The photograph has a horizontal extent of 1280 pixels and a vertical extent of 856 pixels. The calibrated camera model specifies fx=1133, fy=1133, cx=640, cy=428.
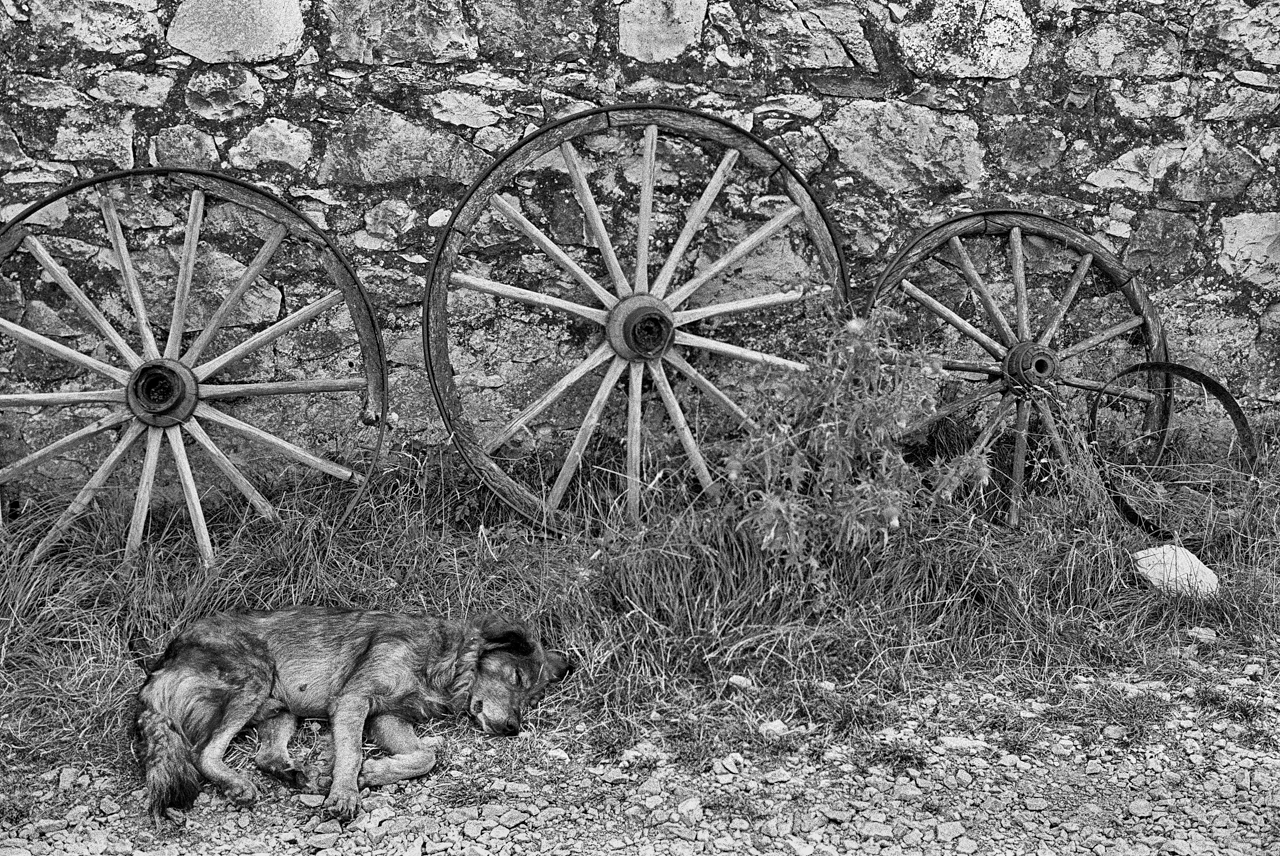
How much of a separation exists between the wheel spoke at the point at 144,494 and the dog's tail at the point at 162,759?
35.0 inches

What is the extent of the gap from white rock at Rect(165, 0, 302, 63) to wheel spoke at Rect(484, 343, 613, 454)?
1537mm

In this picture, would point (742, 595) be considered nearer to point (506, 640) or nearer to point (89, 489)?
point (506, 640)

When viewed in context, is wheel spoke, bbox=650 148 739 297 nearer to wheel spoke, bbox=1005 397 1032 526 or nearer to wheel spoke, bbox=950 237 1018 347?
wheel spoke, bbox=950 237 1018 347

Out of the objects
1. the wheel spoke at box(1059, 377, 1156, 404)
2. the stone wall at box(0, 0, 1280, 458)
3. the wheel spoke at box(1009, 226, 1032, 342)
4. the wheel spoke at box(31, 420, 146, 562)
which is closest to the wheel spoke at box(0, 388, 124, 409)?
the wheel spoke at box(31, 420, 146, 562)

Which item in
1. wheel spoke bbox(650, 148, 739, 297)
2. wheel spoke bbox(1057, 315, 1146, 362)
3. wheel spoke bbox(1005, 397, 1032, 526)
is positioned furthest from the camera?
wheel spoke bbox(1057, 315, 1146, 362)

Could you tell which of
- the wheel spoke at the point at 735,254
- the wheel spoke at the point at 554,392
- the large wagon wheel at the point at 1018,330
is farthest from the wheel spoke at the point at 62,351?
the large wagon wheel at the point at 1018,330

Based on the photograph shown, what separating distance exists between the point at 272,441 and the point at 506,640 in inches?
48.1

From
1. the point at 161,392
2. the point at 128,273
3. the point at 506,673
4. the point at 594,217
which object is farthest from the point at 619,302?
the point at 128,273

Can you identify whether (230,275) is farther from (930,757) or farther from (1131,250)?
(1131,250)

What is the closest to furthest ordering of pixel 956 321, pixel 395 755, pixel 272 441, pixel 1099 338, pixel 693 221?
pixel 395 755 < pixel 272 441 < pixel 693 221 < pixel 956 321 < pixel 1099 338

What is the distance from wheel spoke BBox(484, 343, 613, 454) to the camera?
4086 millimetres

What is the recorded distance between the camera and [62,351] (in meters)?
3.88

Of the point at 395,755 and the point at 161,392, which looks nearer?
the point at 395,755

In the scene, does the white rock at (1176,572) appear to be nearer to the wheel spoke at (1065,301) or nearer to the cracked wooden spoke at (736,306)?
the wheel spoke at (1065,301)
